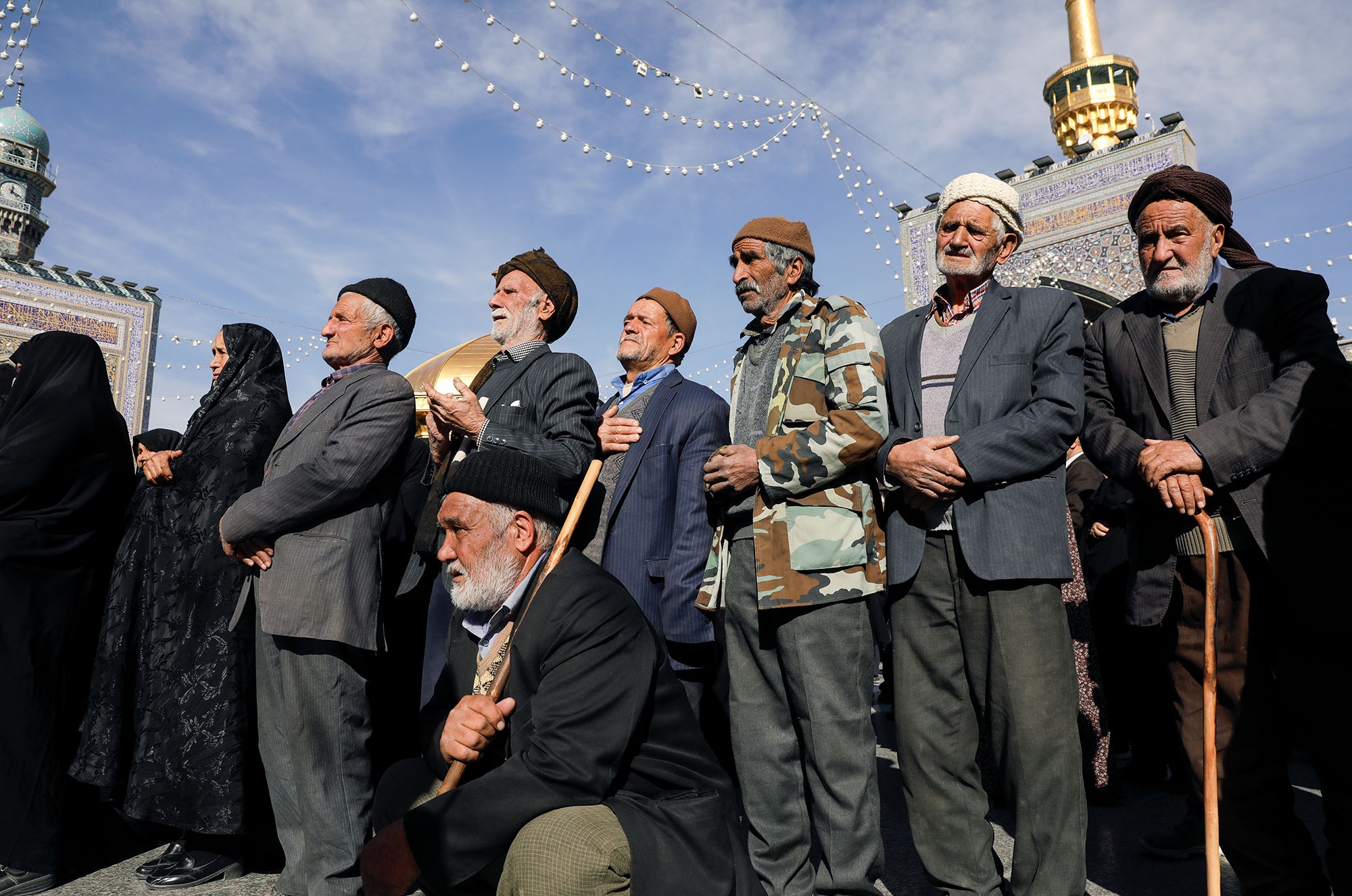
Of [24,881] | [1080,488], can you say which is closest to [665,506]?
[24,881]

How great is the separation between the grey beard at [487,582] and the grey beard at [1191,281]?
1.75 meters

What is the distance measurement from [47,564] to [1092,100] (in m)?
15.6

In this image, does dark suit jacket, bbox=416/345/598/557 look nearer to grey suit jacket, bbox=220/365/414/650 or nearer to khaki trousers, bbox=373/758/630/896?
grey suit jacket, bbox=220/365/414/650

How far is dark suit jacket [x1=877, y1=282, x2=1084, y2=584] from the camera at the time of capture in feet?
6.84

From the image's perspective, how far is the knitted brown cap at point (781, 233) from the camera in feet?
8.80

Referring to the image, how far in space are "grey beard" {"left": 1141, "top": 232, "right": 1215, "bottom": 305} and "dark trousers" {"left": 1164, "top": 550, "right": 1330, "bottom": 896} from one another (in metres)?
0.66

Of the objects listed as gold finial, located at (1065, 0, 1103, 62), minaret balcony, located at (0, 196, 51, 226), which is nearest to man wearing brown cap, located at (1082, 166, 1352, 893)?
gold finial, located at (1065, 0, 1103, 62)

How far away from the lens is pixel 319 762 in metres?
2.50

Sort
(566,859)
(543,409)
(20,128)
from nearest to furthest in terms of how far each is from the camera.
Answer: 1. (566,859)
2. (543,409)
3. (20,128)

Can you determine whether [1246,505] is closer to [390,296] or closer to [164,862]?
[390,296]

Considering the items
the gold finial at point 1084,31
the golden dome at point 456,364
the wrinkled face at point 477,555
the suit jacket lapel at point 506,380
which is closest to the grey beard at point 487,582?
the wrinkled face at point 477,555

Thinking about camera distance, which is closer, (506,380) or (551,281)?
(506,380)

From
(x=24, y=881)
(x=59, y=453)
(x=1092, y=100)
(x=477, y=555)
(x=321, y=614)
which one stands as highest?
(x=1092, y=100)

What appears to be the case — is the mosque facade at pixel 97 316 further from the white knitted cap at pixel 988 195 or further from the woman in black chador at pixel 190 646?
the white knitted cap at pixel 988 195
